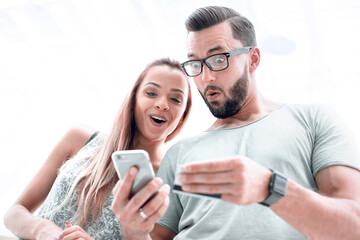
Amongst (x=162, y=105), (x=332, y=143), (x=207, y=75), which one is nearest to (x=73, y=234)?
(x=162, y=105)

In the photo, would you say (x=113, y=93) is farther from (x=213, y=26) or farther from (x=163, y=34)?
(x=213, y=26)

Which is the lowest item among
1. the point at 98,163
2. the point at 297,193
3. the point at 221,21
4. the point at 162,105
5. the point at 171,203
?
the point at 171,203

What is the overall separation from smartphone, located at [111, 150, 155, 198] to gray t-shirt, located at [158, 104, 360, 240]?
0.52m

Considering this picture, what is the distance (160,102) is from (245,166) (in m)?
1.15

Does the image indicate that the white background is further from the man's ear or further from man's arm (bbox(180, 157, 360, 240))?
man's arm (bbox(180, 157, 360, 240))

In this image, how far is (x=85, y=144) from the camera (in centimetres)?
227

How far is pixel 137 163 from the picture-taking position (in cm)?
112

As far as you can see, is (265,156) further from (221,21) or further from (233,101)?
(221,21)

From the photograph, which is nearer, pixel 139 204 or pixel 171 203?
pixel 139 204

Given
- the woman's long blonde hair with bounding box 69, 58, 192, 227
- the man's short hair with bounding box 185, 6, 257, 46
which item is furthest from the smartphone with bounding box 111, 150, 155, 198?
the man's short hair with bounding box 185, 6, 257, 46

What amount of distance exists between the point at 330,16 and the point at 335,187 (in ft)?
8.65

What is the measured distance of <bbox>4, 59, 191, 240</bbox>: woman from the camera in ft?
5.98

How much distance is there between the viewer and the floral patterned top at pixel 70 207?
1777 millimetres

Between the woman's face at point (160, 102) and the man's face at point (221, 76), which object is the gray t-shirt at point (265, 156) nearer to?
the man's face at point (221, 76)
